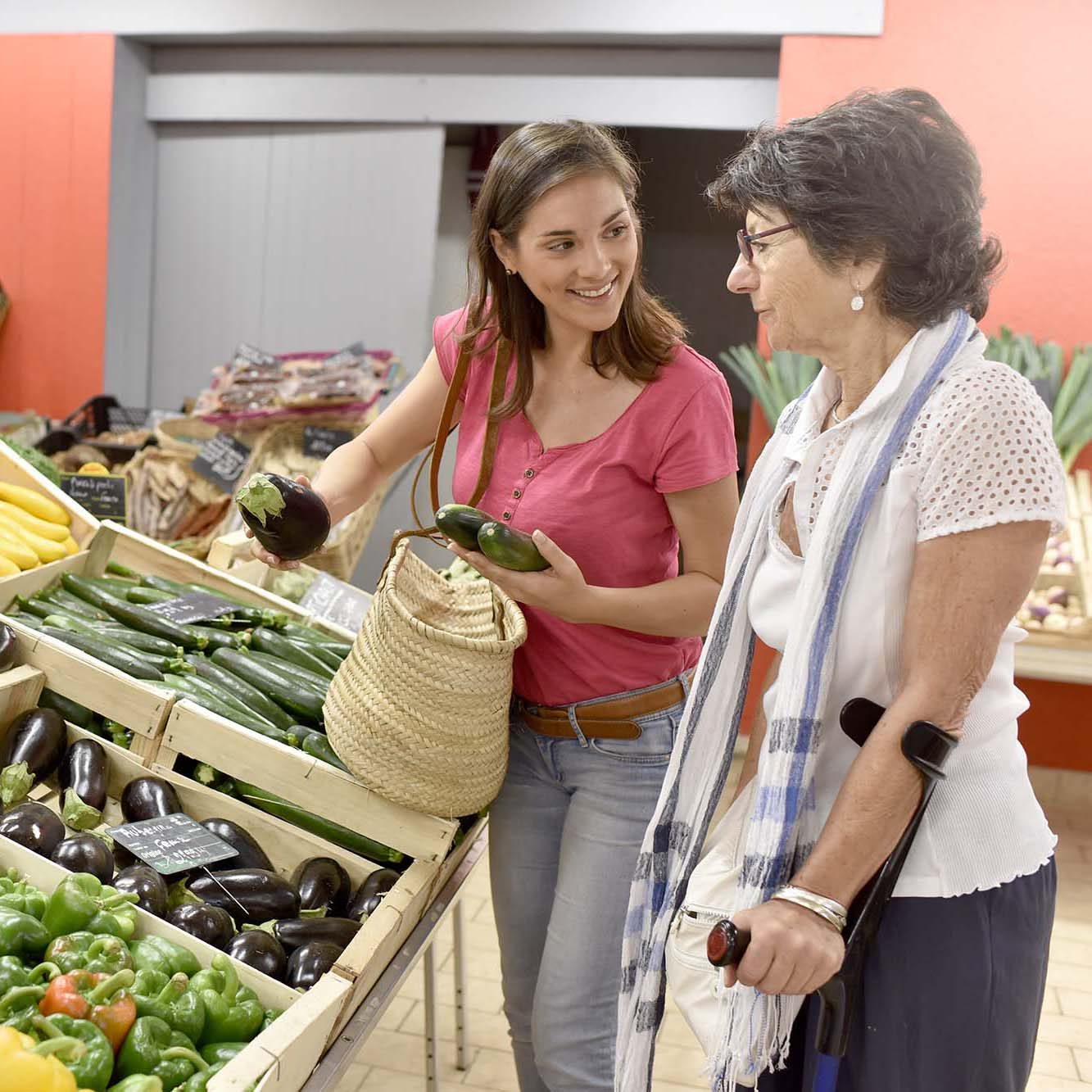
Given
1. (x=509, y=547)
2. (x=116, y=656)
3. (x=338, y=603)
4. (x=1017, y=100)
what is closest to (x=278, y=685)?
(x=116, y=656)

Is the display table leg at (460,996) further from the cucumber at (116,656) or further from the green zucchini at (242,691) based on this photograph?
the cucumber at (116,656)

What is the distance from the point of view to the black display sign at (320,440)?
4.41 m

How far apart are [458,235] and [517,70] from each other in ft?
2.49

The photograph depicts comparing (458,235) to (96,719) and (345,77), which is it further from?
(96,719)

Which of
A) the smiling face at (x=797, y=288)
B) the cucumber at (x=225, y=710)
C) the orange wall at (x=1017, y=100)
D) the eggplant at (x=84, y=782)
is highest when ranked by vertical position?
the orange wall at (x=1017, y=100)

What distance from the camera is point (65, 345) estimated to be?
217 inches

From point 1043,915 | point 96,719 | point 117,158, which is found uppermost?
point 117,158

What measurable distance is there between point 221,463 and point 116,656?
2104mm

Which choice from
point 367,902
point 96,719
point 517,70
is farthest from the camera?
point 517,70

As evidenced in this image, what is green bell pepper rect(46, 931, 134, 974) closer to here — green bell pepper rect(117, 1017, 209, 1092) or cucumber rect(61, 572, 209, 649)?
green bell pepper rect(117, 1017, 209, 1092)

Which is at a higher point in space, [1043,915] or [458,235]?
[458,235]

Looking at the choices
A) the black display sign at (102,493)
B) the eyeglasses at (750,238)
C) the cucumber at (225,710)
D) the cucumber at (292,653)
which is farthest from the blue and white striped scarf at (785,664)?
the black display sign at (102,493)

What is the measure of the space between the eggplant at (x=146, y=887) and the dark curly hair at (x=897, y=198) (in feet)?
4.03

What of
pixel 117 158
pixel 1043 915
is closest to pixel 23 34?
pixel 117 158
